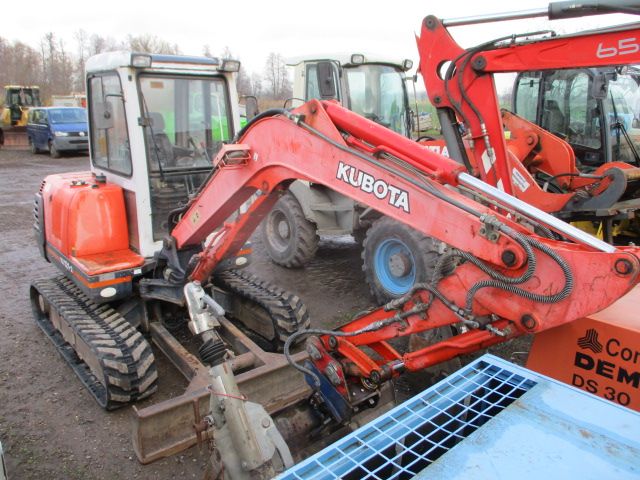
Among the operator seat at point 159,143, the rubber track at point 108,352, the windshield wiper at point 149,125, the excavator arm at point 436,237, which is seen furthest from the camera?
the operator seat at point 159,143

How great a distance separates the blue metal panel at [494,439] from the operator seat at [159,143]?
3369mm

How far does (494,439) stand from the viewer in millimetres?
1526

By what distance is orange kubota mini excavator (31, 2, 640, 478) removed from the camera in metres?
2.26

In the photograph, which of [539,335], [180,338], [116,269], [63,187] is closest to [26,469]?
[116,269]

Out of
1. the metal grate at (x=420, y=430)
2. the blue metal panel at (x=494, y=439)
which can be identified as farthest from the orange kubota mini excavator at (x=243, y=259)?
the blue metal panel at (x=494, y=439)

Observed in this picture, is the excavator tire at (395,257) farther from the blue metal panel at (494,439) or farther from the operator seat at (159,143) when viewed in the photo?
the blue metal panel at (494,439)

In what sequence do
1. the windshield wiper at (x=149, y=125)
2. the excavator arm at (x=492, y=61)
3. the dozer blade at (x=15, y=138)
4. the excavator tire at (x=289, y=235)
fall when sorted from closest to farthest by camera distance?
the excavator arm at (x=492, y=61) < the windshield wiper at (x=149, y=125) < the excavator tire at (x=289, y=235) < the dozer blade at (x=15, y=138)

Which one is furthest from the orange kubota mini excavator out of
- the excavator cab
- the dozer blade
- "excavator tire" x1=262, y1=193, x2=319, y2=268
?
the dozer blade

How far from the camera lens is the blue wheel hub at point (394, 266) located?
213 inches

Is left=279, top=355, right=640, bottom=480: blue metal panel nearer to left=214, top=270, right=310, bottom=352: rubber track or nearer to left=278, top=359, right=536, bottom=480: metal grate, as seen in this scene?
left=278, top=359, right=536, bottom=480: metal grate

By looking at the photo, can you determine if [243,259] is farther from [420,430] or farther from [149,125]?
[420,430]

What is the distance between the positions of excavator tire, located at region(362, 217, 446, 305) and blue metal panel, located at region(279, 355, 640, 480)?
3234 mm

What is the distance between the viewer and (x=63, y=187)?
15.6 feet

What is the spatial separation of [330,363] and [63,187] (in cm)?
321
